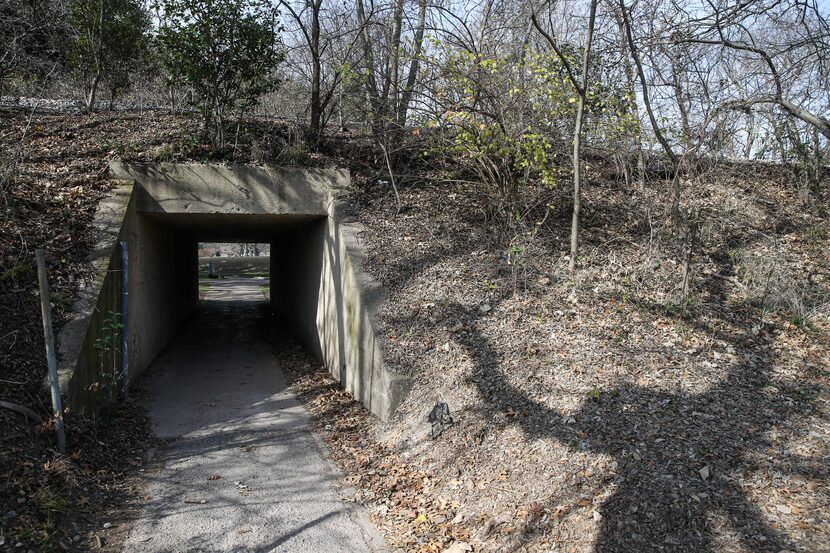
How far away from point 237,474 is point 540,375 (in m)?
3.00

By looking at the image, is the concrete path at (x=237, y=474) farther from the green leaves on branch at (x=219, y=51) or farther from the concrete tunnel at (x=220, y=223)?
the green leaves on branch at (x=219, y=51)

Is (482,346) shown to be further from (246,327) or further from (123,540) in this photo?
(246,327)

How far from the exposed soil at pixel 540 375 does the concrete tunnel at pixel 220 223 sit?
0.79 feet

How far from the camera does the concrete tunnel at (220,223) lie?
249 inches

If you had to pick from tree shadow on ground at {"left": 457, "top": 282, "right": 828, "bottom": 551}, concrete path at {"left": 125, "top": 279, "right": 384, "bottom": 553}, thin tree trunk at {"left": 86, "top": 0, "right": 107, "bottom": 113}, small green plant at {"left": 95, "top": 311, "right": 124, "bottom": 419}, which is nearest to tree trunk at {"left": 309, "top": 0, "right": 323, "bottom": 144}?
concrete path at {"left": 125, "top": 279, "right": 384, "bottom": 553}

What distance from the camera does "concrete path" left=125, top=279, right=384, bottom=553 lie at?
4309mm

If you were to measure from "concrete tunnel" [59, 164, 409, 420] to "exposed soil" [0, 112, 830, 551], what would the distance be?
0.79 feet

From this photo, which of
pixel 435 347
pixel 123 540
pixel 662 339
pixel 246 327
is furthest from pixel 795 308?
pixel 246 327

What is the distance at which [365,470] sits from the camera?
5.46m

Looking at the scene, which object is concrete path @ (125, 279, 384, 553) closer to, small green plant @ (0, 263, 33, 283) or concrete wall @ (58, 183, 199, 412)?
concrete wall @ (58, 183, 199, 412)

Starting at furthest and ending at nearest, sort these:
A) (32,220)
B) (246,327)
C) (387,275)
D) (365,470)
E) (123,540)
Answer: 1. (246,327)
2. (387,275)
3. (32,220)
4. (365,470)
5. (123,540)

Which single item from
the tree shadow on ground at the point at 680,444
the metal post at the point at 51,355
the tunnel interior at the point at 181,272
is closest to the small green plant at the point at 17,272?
the metal post at the point at 51,355

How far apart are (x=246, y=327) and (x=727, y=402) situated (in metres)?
12.1

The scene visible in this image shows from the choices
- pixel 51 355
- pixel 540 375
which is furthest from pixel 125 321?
pixel 540 375
